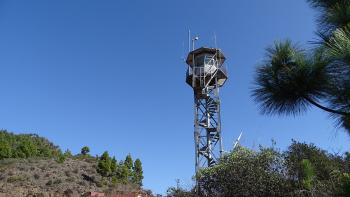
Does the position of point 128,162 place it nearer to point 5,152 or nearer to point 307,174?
point 5,152

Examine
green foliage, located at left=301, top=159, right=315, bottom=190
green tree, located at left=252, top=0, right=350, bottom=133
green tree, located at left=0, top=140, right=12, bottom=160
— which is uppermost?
green tree, located at left=0, top=140, right=12, bottom=160

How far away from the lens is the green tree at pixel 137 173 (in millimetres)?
37616

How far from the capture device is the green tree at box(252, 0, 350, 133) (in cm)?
593

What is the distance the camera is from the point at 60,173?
34.6 meters

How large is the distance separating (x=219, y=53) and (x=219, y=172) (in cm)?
1457

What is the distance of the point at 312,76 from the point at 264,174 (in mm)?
9926

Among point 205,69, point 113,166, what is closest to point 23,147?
point 113,166

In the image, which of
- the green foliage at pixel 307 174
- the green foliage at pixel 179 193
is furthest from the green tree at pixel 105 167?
the green foliage at pixel 307 174

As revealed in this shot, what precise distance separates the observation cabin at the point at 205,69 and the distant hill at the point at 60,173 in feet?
24.0

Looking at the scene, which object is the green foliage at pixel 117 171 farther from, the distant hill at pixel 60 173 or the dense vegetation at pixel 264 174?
the dense vegetation at pixel 264 174

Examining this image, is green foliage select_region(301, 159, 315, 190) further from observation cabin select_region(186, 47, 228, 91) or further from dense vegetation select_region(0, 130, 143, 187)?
dense vegetation select_region(0, 130, 143, 187)

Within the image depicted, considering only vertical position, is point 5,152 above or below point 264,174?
above

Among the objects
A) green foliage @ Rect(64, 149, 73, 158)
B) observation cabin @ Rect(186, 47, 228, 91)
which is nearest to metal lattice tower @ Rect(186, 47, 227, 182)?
observation cabin @ Rect(186, 47, 228, 91)

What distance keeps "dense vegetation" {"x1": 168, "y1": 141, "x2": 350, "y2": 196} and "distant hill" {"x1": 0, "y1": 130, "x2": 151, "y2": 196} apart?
36.6 feet
